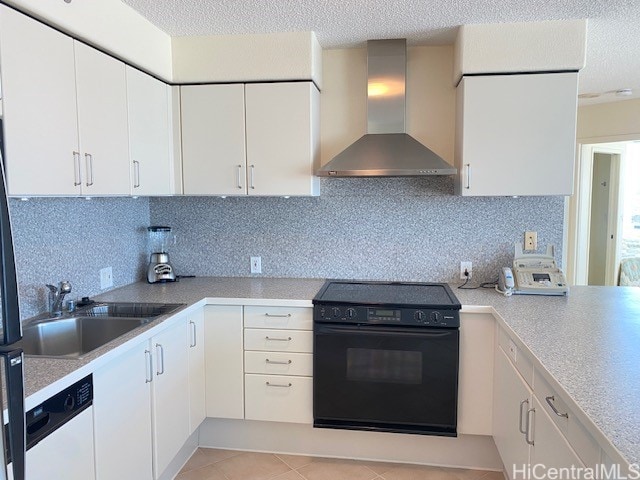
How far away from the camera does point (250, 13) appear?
2293mm

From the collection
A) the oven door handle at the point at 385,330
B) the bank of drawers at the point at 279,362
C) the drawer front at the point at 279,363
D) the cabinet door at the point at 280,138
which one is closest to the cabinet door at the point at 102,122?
the cabinet door at the point at 280,138

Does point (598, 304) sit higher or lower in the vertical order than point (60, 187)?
lower

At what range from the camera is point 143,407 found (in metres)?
1.92

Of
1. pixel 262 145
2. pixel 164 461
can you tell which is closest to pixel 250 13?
pixel 262 145

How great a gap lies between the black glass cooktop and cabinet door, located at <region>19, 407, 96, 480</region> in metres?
1.22

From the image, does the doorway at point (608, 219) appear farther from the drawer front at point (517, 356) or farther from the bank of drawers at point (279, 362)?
Answer: the bank of drawers at point (279, 362)

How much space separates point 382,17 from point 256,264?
1.67m

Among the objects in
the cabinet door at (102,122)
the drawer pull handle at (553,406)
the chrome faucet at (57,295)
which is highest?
the cabinet door at (102,122)

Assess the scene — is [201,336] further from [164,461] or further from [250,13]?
[250,13]

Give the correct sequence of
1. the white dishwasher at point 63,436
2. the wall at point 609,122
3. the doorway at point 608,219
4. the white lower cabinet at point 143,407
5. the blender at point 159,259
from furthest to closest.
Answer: the doorway at point 608,219, the wall at point 609,122, the blender at point 159,259, the white lower cabinet at point 143,407, the white dishwasher at point 63,436

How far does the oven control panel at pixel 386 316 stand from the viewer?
2.31 meters

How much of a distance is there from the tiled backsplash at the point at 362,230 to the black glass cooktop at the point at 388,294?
0.46 ft

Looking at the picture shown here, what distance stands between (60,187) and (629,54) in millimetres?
3266

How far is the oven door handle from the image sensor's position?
233 cm
